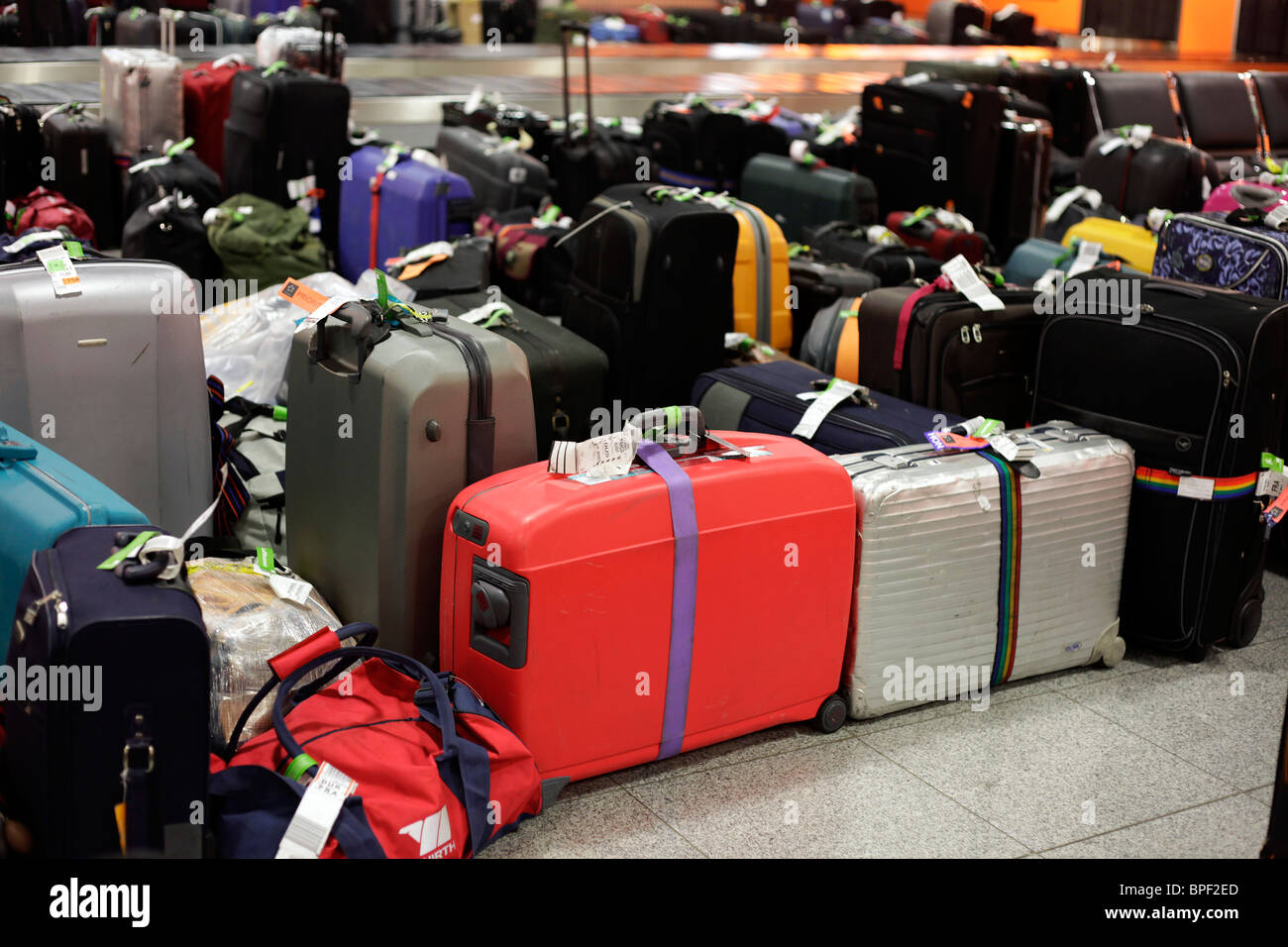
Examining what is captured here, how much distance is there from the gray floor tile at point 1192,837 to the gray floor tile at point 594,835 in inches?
28.1

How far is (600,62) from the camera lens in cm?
1102

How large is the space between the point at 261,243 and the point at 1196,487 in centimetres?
341

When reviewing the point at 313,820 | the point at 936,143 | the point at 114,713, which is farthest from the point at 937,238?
the point at 114,713

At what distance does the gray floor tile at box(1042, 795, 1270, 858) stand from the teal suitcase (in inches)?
A: 70.4

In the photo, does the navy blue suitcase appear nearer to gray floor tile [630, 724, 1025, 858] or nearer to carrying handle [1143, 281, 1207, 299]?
carrying handle [1143, 281, 1207, 299]

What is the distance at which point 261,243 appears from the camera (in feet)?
16.7

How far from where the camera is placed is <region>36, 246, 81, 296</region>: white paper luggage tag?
296cm

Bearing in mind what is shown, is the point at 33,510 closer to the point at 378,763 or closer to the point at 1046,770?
the point at 378,763

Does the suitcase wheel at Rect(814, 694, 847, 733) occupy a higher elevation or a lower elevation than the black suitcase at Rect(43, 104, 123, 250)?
lower

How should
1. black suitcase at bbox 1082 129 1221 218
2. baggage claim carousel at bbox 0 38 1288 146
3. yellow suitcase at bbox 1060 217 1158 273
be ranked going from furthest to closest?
baggage claim carousel at bbox 0 38 1288 146, black suitcase at bbox 1082 129 1221 218, yellow suitcase at bbox 1060 217 1158 273

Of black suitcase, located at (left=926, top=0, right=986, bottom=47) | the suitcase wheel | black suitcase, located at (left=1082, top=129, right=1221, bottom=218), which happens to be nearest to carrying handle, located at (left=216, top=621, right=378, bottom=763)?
the suitcase wheel

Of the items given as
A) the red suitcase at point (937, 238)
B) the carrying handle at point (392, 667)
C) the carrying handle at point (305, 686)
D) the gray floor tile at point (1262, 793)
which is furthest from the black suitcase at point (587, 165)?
the gray floor tile at point (1262, 793)
